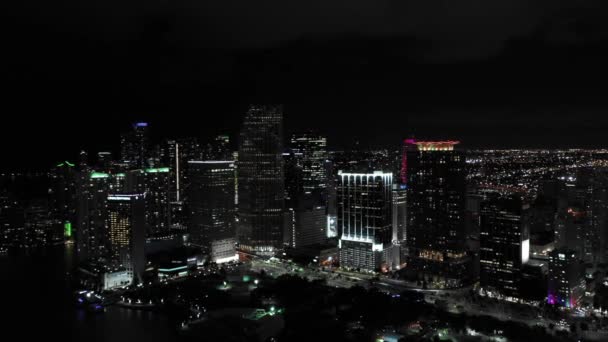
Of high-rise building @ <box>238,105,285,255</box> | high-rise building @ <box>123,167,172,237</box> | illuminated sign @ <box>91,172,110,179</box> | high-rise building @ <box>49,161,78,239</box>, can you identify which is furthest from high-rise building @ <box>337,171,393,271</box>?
high-rise building @ <box>49,161,78,239</box>

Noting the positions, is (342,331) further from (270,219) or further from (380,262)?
(270,219)

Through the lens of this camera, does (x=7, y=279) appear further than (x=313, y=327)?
Yes

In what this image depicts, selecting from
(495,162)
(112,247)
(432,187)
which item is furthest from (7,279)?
(495,162)

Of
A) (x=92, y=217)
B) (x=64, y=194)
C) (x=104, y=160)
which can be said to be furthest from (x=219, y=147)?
(x=92, y=217)

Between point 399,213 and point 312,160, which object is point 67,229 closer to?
point 312,160

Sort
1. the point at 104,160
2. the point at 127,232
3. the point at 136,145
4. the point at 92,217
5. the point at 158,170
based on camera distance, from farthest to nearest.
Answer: the point at 136,145 → the point at 158,170 → the point at 104,160 → the point at 92,217 → the point at 127,232

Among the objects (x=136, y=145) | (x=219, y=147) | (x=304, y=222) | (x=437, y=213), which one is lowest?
(x=304, y=222)
